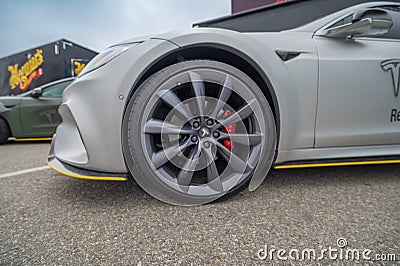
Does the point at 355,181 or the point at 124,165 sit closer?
the point at 124,165

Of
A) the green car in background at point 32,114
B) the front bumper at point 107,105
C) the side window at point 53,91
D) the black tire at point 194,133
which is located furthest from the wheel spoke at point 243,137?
the side window at point 53,91

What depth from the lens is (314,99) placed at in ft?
4.14

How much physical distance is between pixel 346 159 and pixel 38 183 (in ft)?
6.41

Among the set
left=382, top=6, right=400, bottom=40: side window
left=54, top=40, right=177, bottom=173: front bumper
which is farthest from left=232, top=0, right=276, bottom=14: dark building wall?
left=54, top=40, right=177, bottom=173: front bumper

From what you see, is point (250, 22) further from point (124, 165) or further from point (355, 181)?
point (124, 165)

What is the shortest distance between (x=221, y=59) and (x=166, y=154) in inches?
25.2

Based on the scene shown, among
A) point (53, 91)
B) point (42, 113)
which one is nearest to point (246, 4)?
point (53, 91)

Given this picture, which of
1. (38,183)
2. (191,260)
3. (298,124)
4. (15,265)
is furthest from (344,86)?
(38,183)

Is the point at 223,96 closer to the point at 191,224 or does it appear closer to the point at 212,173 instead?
the point at 212,173

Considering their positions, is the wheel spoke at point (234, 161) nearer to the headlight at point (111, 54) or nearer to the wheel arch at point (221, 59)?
the wheel arch at point (221, 59)

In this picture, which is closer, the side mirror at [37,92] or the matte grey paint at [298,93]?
the matte grey paint at [298,93]

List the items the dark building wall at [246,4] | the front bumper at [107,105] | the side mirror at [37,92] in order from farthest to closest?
the dark building wall at [246,4]
the side mirror at [37,92]
the front bumper at [107,105]

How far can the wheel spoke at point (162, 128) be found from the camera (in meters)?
1.13

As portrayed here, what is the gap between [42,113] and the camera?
3.54m
